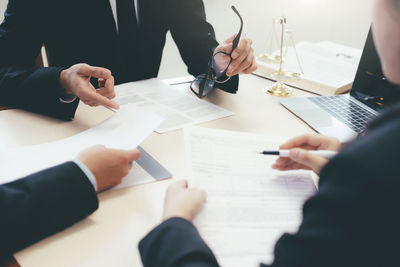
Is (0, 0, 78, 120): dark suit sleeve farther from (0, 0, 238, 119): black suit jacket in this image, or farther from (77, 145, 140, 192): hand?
(77, 145, 140, 192): hand

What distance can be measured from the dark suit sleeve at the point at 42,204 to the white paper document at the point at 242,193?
0.63 feet

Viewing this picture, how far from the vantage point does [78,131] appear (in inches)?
30.3

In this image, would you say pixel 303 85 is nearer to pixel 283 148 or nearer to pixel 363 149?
pixel 283 148

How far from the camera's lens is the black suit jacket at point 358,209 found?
26cm

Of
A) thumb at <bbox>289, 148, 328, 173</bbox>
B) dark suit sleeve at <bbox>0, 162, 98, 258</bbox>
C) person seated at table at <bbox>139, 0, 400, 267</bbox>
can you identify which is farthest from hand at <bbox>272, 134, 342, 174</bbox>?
dark suit sleeve at <bbox>0, 162, 98, 258</bbox>

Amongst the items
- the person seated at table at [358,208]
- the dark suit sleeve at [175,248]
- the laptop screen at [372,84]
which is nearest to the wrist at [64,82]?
the dark suit sleeve at [175,248]

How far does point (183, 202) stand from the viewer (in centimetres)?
47

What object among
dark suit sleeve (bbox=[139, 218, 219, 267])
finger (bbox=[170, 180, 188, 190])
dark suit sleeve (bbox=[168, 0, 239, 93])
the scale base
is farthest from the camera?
dark suit sleeve (bbox=[168, 0, 239, 93])

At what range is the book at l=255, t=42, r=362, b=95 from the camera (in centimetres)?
112

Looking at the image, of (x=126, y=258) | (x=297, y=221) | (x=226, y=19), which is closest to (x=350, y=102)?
(x=297, y=221)

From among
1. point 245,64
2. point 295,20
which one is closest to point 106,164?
point 245,64

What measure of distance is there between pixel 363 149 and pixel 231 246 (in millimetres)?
253

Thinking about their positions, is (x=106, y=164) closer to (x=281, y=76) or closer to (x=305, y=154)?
(x=305, y=154)

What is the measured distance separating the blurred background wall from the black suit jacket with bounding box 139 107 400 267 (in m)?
2.30
